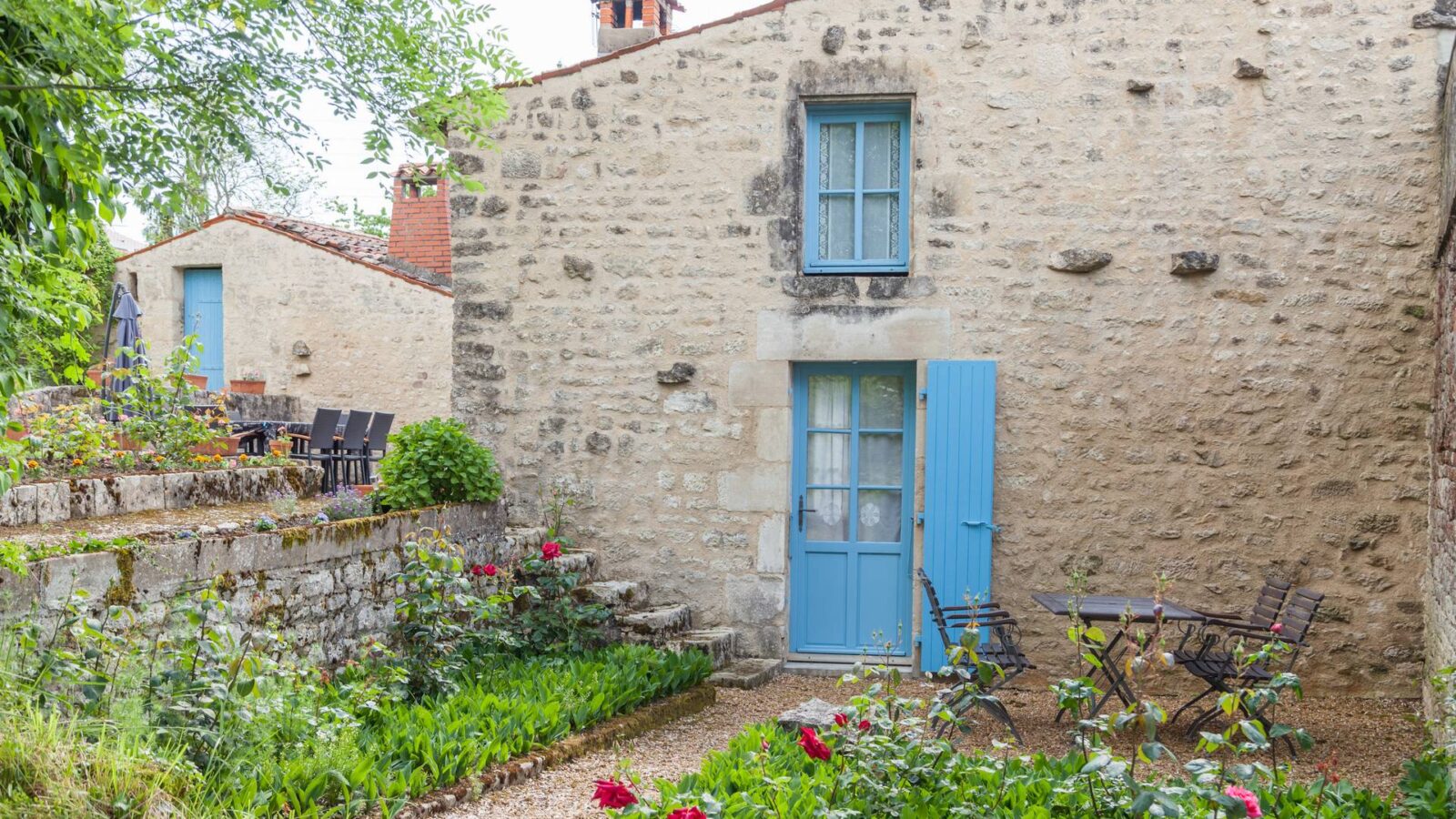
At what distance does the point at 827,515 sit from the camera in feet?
24.2

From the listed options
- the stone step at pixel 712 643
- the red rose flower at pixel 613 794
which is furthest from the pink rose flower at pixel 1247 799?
the stone step at pixel 712 643

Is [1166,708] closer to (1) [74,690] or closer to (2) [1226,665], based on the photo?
(2) [1226,665]

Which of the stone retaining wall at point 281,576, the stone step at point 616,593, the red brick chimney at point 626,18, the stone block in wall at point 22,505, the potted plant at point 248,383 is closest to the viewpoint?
the stone retaining wall at point 281,576

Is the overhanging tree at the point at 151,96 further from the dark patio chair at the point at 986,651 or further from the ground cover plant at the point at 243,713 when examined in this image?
the dark patio chair at the point at 986,651

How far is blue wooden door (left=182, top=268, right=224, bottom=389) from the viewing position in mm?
14109

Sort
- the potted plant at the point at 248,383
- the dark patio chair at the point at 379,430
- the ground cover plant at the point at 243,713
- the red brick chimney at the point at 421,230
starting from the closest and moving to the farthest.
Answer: the ground cover plant at the point at 243,713, the dark patio chair at the point at 379,430, the potted plant at the point at 248,383, the red brick chimney at the point at 421,230

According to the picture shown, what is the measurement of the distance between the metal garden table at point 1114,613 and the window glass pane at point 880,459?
122 cm

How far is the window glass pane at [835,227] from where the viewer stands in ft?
24.0

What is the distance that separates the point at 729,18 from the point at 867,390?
2450mm

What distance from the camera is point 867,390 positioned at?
7.37 meters

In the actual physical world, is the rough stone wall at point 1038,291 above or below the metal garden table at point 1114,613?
above

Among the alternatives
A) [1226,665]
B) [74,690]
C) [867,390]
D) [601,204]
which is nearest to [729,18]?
[601,204]

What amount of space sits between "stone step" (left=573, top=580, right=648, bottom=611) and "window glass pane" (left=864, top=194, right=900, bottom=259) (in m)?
2.50

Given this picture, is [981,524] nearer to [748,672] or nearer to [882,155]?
[748,672]
